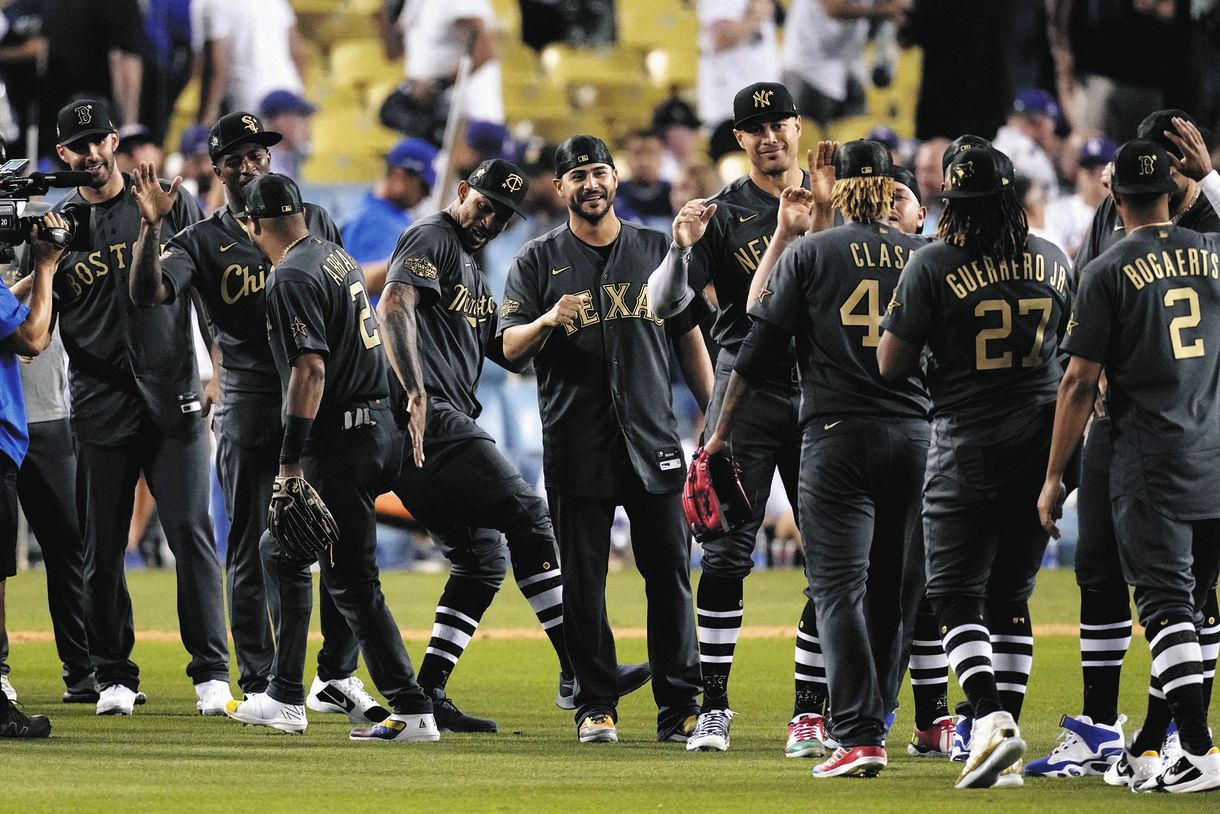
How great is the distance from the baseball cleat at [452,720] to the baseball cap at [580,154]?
7.61 feet

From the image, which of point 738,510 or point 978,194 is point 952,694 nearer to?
point 738,510

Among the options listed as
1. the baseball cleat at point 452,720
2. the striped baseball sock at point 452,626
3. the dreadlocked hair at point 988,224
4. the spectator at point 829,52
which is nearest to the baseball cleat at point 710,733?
the baseball cleat at point 452,720

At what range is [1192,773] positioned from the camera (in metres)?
5.82

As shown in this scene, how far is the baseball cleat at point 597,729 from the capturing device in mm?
7234

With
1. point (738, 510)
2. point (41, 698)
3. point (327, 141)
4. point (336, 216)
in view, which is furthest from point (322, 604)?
point (327, 141)

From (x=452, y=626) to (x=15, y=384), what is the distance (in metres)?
2.11

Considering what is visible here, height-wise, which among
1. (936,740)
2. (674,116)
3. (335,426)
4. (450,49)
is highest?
(450,49)

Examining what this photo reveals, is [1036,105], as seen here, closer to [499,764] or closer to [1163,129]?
[1163,129]

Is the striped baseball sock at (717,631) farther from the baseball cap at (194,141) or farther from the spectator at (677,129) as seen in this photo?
the spectator at (677,129)

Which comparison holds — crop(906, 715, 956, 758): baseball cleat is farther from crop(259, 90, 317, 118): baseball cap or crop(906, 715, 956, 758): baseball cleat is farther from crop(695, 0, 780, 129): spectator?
crop(695, 0, 780, 129): spectator

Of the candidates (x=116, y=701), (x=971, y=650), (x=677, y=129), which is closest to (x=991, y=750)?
(x=971, y=650)

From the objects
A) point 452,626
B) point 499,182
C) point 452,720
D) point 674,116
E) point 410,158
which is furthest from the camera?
point 674,116

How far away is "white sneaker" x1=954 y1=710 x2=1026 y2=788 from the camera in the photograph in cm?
574

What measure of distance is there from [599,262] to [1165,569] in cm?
267
